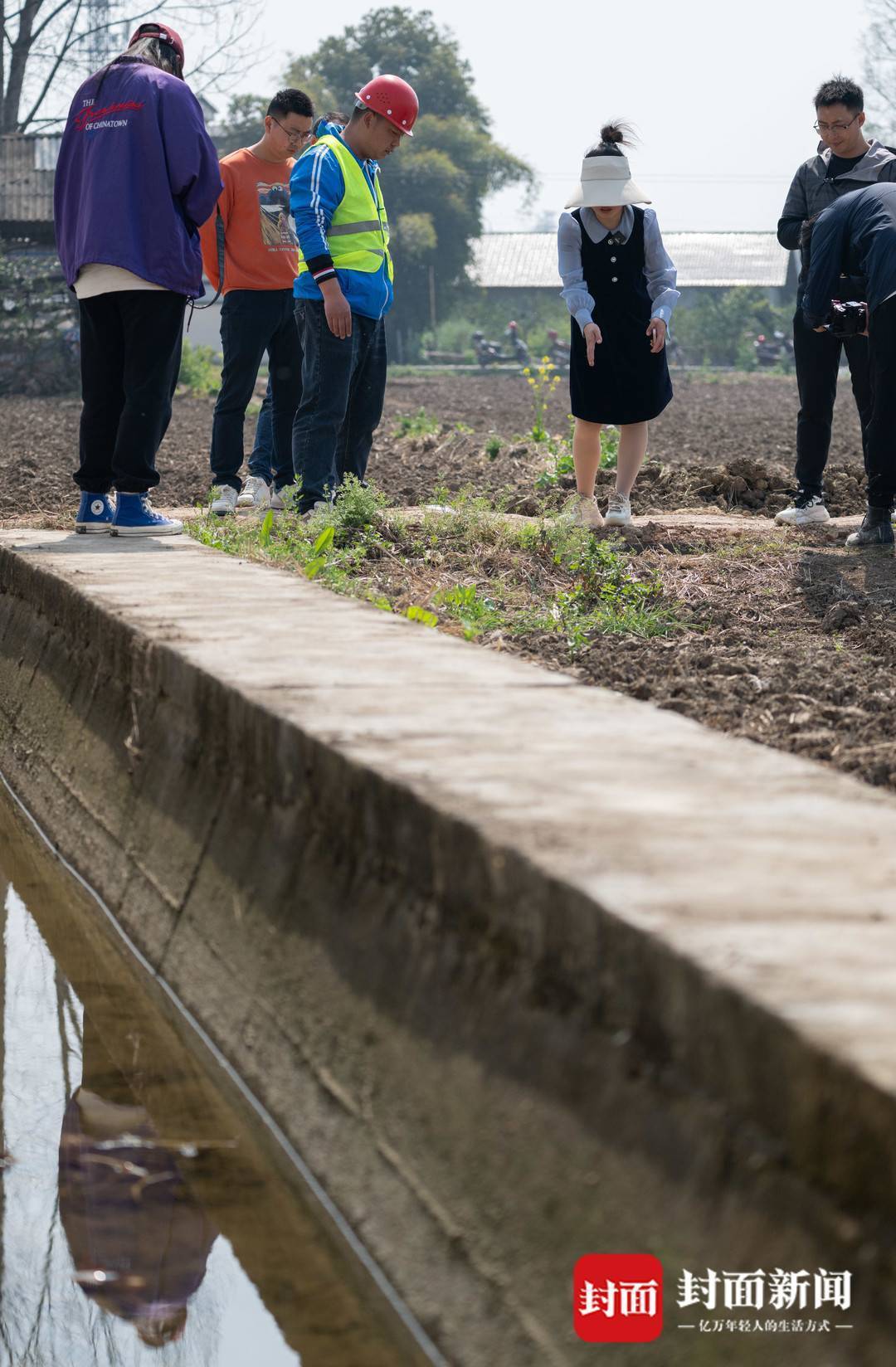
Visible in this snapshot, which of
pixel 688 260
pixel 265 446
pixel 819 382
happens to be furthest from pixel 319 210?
pixel 688 260

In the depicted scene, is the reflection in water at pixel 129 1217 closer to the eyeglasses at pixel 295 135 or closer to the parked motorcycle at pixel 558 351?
the eyeglasses at pixel 295 135

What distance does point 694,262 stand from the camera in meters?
66.6

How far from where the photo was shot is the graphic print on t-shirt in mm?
7211

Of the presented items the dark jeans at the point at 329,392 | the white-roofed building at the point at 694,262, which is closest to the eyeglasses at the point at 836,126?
the dark jeans at the point at 329,392

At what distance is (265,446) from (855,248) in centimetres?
288

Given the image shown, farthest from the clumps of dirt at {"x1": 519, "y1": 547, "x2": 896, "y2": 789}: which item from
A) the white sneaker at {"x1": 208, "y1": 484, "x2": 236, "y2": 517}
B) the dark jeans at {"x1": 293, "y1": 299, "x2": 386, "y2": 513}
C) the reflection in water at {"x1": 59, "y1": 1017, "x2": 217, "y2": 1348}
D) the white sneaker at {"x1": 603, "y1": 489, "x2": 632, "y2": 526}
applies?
the white sneaker at {"x1": 208, "y1": 484, "x2": 236, "y2": 517}

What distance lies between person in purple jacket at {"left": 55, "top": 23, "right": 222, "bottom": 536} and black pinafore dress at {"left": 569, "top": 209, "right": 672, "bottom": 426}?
182 cm

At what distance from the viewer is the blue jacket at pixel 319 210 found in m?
6.17

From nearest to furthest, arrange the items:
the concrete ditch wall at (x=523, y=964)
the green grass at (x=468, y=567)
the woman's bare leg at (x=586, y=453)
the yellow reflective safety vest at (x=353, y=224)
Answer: the concrete ditch wall at (x=523, y=964)
the green grass at (x=468, y=567)
the yellow reflective safety vest at (x=353, y=224)
the woman's bare leg at (x=586, y=453)

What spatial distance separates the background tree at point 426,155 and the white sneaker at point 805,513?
4720cm

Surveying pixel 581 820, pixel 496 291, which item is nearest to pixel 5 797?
pixel 581 820

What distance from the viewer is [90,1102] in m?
2.82

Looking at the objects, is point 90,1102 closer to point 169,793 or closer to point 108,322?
point 169,793

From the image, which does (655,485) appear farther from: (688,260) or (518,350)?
(688,260)
